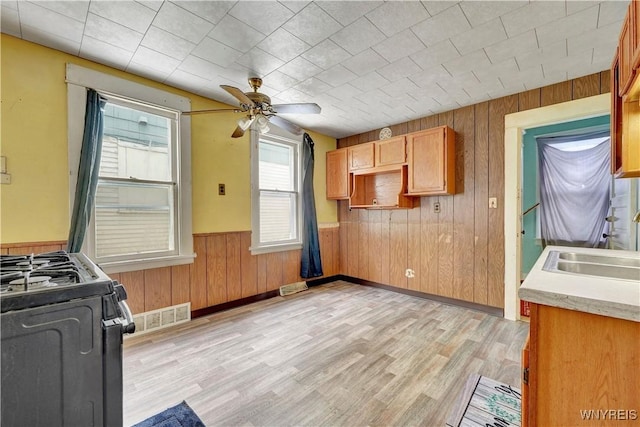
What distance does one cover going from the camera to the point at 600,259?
181 cm

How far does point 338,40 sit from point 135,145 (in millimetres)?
2221

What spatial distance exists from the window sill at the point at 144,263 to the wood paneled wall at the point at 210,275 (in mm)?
48

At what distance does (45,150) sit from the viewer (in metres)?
2.17

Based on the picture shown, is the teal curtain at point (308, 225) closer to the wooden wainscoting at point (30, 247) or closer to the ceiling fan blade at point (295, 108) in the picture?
the ceiling fan blade at point (295, 108)

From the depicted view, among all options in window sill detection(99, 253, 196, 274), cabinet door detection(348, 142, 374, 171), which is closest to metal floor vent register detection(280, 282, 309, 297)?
window sill detection(99, 253, 196, 274)

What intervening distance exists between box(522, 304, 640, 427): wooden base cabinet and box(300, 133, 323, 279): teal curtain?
325 cm

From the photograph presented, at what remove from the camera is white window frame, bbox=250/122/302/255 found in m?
3.60

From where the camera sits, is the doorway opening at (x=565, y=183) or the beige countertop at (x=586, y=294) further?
the doorway opening at (x=565, y=183)

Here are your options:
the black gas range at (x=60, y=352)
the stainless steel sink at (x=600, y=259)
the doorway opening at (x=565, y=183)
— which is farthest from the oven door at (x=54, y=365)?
the doorway opening at (x=565, y=183)

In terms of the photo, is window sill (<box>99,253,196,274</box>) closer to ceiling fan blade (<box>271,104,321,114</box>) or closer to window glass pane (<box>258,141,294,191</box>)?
window glass pane (<box>258,141,294,191</box>)

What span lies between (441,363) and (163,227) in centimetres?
299

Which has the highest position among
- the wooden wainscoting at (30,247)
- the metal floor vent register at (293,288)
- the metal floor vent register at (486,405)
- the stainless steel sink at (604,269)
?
the wooden wainscoting at (30,247)

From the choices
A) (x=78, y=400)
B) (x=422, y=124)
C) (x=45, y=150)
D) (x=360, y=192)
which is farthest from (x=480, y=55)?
(x=45, y=150)

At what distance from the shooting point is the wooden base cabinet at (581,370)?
0.91 metres
